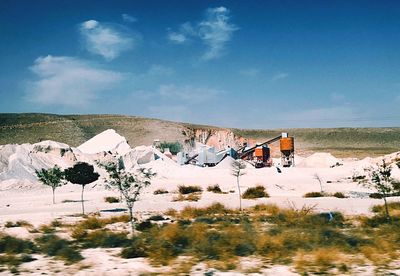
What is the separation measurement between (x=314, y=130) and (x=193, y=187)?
5567 inches

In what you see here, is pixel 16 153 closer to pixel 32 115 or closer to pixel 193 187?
pixel 193 187

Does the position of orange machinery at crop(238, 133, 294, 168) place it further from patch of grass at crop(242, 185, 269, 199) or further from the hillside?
the hillside

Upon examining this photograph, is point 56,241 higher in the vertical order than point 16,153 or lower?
lower

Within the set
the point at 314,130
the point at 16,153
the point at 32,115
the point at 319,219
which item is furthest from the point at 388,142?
the point at 319,219

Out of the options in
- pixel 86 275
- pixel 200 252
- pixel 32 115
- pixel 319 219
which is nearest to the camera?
pixel 86 275

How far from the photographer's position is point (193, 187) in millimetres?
45188

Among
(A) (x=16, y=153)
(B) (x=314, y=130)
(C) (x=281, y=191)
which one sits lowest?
(C) (x=281, y=191)

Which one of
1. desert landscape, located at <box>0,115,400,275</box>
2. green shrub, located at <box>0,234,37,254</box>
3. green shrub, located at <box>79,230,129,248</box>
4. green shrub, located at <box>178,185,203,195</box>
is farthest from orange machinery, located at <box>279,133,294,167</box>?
green shrub, located at <box>0,234,37,254</box>

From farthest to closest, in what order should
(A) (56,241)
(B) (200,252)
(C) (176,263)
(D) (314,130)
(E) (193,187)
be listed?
(D) (314,130) < (E) (193,187) < (A) (56,241) < (B) (200,252) < (C) (176,263)

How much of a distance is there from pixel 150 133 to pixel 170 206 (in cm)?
9376

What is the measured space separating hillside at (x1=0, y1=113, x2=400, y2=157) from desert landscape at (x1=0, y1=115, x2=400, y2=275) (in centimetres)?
3711

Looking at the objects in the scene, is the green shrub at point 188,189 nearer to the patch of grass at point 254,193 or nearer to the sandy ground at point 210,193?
the sandy ground at point 210,193

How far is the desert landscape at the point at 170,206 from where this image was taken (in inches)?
420

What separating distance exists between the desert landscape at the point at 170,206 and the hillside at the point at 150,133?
122 feet
